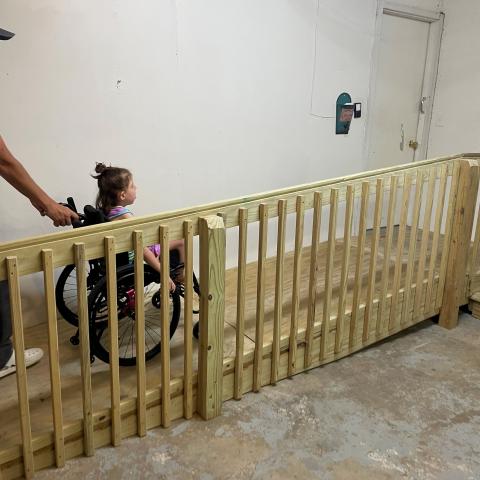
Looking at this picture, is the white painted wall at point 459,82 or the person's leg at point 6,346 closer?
the person's leg at point 6,346

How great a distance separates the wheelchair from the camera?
7.37ft

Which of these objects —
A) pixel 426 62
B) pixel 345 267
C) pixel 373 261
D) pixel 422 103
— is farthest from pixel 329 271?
pixel 426 62

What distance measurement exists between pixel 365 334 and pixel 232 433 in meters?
1.05

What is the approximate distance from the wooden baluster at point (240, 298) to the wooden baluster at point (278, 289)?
0.18 metres

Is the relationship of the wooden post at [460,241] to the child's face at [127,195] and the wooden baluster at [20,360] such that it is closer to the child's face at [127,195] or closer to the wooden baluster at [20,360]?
the child's face at [127,195]

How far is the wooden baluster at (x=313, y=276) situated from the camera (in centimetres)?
233

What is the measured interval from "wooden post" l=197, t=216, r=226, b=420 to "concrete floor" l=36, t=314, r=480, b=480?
0.38 feet

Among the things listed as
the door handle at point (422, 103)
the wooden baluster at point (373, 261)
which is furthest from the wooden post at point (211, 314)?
the door handle at point (422, 103)

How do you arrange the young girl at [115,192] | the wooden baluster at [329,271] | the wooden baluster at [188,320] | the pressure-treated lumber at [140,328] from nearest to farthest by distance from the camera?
the pressure-treated lumber at [140,328], the wooden baluster at [188,320], the wooden baluster at [329,271], the young girl at [115,192]

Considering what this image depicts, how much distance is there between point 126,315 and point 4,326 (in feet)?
1.73

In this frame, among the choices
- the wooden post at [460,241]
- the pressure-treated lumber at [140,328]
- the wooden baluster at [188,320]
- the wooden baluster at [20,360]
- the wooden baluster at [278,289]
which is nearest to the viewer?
the wooden baluster at [20,360]

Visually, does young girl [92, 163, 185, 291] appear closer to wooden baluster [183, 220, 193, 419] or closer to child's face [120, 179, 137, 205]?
child's face [120, 179, 137, 205]

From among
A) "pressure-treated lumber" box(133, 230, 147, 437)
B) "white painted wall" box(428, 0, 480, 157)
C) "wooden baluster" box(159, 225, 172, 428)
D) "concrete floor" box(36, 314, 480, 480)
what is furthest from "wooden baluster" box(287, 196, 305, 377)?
"white painted wall" box(428, 0, 480, 157)

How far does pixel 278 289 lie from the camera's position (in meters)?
2.32
